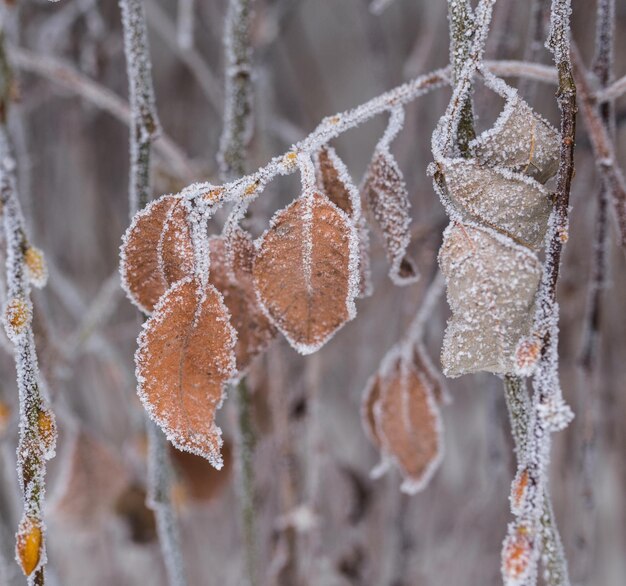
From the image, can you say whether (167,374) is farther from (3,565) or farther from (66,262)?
(66,262)

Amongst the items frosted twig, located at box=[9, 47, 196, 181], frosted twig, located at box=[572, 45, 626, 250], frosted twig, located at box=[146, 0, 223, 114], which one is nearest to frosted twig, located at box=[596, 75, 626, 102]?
frosted twig, located at box=[572, 45, 626, 250]

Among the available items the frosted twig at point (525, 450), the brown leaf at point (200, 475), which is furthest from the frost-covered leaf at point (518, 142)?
the brown leaf at point (200, 475)

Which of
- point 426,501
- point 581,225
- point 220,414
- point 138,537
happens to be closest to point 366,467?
point 426,501

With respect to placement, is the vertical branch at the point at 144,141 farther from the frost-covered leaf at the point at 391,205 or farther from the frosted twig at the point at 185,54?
the frosted twig at the point at 185,54

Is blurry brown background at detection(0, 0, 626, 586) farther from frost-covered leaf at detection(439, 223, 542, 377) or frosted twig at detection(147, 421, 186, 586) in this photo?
frost-covered leaf at detection(439, 223, 542, 377)

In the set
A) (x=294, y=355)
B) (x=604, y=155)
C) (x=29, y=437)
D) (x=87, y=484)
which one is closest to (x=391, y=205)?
(x=604, y=155)

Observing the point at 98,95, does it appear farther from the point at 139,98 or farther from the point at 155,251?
the point at 155,251
